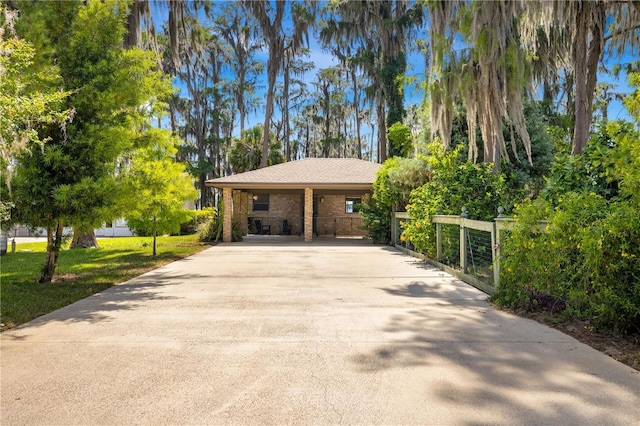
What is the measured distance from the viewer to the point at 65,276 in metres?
7.97

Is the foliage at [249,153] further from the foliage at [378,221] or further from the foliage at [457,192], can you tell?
the foliage at [457,192]

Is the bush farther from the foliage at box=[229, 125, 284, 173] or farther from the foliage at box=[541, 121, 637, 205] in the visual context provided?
the foliage at box=[541, 121, 637, 205]

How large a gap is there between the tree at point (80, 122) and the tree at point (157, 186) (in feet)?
1.61

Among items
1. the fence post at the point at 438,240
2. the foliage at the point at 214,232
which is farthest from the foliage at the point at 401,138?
the fence post at the point at 438,240

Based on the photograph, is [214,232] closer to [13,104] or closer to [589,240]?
[13,104]

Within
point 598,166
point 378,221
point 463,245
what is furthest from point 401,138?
point 598,166

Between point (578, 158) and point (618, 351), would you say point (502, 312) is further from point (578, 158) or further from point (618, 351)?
point (578, 158)

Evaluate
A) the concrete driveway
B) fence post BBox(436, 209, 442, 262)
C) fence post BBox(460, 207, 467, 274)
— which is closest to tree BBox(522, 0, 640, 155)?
fence post BBox(436, 209, 442, 262)

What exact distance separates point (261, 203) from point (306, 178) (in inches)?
251

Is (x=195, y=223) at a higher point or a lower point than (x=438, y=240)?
higher

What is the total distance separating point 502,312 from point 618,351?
62.0 inches

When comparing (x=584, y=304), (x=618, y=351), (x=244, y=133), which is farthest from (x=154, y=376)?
(x=244, y=133)

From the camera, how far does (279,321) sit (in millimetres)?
4652

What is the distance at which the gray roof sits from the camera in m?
16.4
